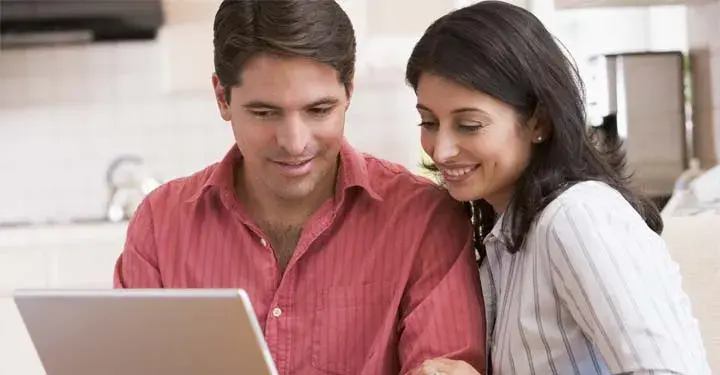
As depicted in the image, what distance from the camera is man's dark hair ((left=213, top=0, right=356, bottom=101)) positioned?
1337 millimetres

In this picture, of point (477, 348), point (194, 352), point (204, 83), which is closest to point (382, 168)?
point (477, 348)

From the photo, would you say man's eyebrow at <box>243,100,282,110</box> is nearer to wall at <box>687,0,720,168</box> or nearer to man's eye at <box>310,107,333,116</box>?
man's eye at <box>310,107,333,116</box>

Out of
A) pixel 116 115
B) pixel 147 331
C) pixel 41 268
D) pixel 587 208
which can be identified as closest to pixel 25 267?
pixel 41 268

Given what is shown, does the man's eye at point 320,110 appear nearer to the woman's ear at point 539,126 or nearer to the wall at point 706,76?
the woman's ear at point 539,126

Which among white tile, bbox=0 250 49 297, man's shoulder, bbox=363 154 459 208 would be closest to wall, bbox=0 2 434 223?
white tile, bbox=0 250 49 297

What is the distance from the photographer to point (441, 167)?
1.31m

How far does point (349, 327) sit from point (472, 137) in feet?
1.06

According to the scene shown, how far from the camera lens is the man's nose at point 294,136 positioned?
1.35 meters

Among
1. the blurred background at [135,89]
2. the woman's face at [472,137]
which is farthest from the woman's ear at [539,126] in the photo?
the blurred background at [135,89]

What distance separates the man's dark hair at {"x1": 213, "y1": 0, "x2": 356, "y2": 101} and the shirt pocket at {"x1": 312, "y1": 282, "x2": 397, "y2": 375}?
313 mm

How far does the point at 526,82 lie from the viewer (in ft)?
4.10

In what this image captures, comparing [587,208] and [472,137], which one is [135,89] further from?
[587,208]

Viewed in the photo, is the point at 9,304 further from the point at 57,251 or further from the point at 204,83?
the point at 204,83

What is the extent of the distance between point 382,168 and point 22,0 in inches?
76.7
